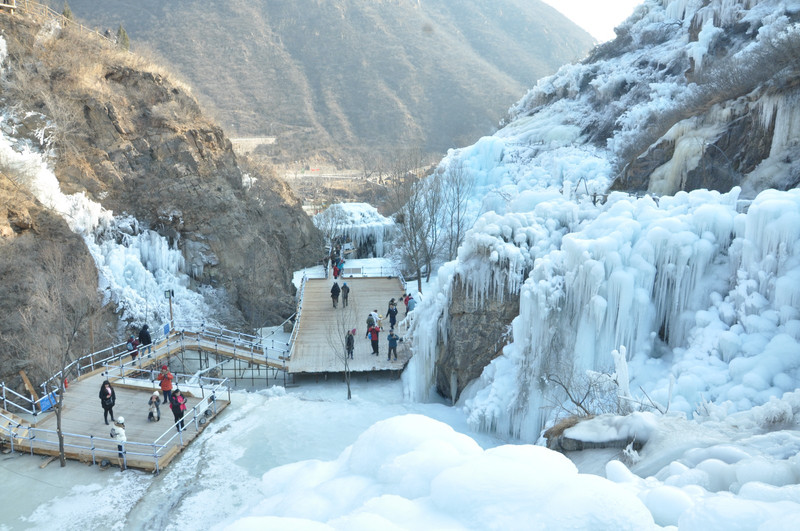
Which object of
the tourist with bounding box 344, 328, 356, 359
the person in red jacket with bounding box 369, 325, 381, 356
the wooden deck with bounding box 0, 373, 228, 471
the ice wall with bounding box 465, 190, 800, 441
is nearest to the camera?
the ice wall with bounding box 465, 190, 800, 441

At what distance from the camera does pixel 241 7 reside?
109 meters

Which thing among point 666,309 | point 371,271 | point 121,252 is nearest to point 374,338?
point 666,309

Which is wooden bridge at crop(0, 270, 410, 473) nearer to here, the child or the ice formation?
the child

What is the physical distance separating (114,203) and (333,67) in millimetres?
83319

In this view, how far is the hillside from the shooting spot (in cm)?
1784

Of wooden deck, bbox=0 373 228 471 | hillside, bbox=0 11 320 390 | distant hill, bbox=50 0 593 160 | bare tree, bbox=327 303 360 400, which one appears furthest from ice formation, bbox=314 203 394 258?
distant hill, bbox=50 0 593 160

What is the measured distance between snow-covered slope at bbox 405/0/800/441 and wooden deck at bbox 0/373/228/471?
6.21 metres

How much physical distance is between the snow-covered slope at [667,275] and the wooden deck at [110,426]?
6.21m

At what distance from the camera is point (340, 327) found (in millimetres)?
18516

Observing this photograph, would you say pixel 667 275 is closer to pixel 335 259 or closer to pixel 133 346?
pixel 133 346

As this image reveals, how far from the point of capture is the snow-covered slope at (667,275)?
9000 millimetres

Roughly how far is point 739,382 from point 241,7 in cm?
11810

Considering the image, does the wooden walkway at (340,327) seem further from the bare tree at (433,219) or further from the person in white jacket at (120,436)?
the person in white jacket at (120,436)

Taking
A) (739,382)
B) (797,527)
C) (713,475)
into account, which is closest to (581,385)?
(739,382)
